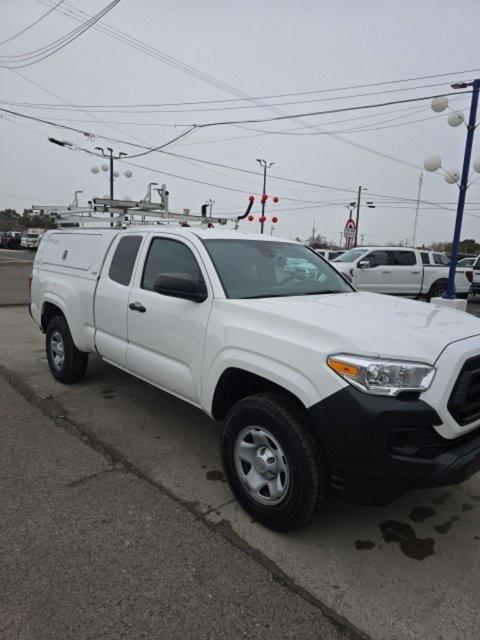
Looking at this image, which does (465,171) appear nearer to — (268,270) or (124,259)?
(268,270)

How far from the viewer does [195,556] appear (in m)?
2.58

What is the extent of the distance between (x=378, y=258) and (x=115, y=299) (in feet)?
36.7

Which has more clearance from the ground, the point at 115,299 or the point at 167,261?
the point at 167,261

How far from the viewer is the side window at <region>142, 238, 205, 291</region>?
12.2 ft

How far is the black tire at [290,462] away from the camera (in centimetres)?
254

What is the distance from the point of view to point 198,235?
3.82 m

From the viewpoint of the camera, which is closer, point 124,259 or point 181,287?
point 181,287

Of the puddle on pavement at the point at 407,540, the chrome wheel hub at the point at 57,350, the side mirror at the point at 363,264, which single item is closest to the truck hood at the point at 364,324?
the puddle on pavement at the point at 407,540

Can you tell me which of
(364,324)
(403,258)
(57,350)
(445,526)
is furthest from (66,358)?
(403,258)

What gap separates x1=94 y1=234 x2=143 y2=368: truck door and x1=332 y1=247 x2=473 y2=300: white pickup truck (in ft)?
32.2

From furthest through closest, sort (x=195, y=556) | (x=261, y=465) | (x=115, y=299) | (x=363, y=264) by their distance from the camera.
Answer: 1. (x=363, y=264)
2. (x=115, y=299)
3. (x=261, y=465)
4. (x=195, y=556)

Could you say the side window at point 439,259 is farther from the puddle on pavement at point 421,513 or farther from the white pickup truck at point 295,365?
the puddle on pavement at point 421,513

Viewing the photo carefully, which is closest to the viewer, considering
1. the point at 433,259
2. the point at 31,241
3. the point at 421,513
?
the point at 421,513

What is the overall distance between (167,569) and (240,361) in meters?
1.20
